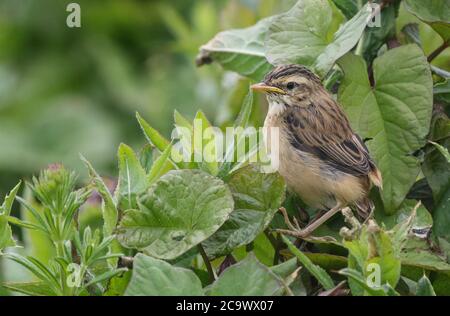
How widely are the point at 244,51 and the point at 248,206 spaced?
893 mm

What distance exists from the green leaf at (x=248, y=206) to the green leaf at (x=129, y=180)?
21 cm

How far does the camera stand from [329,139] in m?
3.04

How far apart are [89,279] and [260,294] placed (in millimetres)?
415

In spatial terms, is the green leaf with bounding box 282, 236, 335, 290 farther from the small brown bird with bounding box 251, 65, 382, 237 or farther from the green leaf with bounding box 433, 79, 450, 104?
the green leaf with bounding box 433, 79, 450, 104

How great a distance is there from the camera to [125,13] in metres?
6.50

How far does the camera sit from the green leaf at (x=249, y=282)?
6.35ft

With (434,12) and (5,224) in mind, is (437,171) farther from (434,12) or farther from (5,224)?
(5,224)

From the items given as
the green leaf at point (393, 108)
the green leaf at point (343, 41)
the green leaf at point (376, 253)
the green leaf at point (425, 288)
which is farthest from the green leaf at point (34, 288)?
the green leaf at point (343, 41)

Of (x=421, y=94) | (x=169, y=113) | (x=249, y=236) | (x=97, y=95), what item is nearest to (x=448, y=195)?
(x=421, y=94)

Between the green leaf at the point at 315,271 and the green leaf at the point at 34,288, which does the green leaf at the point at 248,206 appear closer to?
the green leaf at the point at 315,271

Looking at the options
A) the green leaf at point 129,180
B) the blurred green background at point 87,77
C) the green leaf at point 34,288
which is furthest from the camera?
the blurred green background at point 87,77

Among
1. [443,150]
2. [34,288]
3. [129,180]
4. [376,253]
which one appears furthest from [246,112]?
[34,288]

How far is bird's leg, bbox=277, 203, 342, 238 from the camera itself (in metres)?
2.35
